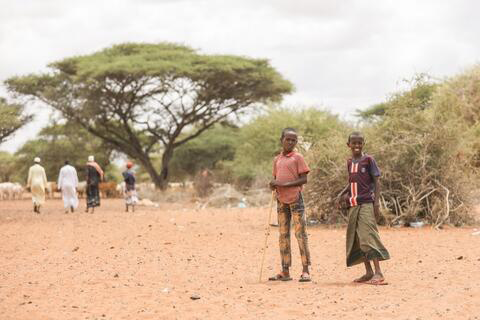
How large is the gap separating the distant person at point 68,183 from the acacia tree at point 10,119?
224 cm

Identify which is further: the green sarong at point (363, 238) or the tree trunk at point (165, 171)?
the tree trunk at point (165, 171)

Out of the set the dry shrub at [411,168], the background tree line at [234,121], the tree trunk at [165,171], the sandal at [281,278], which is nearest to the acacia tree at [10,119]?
the background tree line at [234,121]

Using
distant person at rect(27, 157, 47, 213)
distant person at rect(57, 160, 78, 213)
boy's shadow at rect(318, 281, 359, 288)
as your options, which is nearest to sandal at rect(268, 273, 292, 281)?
boy's shadow at rect(318, 281, 359, 288)

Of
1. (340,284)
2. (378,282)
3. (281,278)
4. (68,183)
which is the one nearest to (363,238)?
(378,282)

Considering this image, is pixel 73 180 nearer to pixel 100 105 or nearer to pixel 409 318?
pixel 100 105

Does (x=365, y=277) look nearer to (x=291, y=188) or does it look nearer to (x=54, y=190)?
(x=291, y=188)

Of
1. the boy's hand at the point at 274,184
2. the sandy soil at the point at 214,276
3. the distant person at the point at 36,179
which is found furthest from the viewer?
the distant person at the point at 36,179

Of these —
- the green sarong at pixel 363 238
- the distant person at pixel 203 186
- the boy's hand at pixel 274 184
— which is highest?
the distant person at pixel 203 186

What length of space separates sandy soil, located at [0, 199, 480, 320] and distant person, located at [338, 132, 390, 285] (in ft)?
1.03

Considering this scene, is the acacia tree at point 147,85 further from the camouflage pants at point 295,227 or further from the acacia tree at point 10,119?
the camouflage pants at point 295,227

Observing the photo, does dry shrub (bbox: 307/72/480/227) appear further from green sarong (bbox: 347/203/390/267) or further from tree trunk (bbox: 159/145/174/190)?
tree trunk (bbox: 159/145/174/190)

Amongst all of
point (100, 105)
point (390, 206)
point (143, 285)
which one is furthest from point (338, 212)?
point (100, 105)

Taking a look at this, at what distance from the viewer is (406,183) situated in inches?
595

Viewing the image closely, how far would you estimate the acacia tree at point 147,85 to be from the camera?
30516 millimetres
